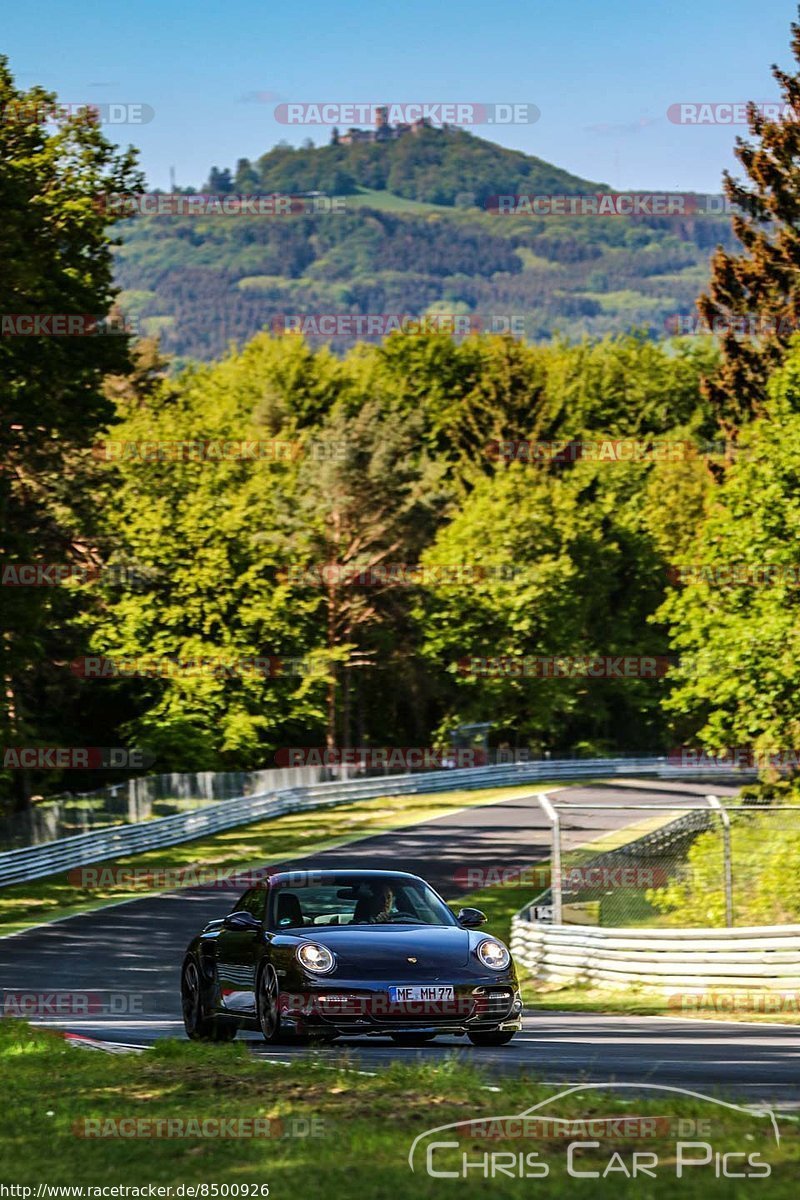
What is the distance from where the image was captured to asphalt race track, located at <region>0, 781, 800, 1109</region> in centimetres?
1093

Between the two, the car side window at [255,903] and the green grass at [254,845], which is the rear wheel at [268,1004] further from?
the green grass at [254,845]

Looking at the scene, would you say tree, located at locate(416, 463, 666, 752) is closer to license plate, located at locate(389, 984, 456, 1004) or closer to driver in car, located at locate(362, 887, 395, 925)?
driver in car, located at locate(362, 887, 395, 925)

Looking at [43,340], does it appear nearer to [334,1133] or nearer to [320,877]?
[320,877]

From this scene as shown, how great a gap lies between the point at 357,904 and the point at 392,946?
976mm

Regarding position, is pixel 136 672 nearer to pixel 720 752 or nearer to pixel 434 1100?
pixel 720 752

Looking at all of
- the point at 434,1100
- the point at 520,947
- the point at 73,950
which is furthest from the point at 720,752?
the point at 434,1100

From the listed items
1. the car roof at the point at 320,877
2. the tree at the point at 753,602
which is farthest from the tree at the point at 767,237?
the car roof at the point at 320,877

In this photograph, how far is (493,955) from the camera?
12656mm

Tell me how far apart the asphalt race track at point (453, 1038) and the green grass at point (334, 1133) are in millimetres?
1010

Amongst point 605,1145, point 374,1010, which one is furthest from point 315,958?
point 605,1145

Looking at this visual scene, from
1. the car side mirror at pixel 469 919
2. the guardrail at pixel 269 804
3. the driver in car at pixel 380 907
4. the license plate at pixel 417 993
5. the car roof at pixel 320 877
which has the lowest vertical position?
the guardrail at pixel 269 804

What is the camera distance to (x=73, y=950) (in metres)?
28.2

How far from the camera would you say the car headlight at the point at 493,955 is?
494 inches

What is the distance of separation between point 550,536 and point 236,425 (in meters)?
14.8
